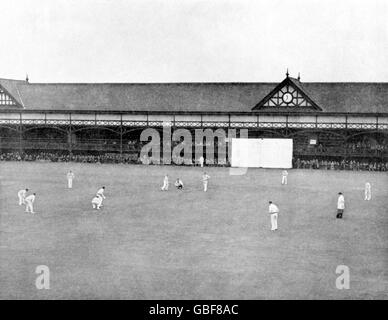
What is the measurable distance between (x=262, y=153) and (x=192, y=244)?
27531 millimetres

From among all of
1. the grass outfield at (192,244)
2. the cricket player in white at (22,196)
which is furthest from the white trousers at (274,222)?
the cricket player in white at (22,196)

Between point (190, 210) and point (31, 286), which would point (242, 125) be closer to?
point (190, 210)

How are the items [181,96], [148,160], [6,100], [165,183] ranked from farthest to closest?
[6,100]
[181,96]
[148,160]
[165,183]

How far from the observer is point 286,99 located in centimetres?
4194

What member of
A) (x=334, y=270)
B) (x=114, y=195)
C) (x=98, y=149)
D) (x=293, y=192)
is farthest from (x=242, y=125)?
(x=334, y=270)

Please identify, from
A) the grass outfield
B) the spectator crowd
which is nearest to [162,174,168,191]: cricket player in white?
the grass outfield

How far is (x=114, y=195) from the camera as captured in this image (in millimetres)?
23734

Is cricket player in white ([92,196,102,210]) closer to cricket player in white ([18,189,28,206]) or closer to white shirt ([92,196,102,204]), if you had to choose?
white shirt ([92,196,102,204])

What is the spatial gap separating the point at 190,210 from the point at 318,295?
10141mm

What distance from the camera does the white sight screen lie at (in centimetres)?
4069

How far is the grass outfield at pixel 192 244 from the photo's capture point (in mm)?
10555

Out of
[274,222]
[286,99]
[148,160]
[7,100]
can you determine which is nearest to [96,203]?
[274,222]

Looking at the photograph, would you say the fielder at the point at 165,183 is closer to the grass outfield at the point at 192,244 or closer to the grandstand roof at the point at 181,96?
the grass outfield at the point at 192,244

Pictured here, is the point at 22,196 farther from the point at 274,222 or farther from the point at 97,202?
the point at 274,222
